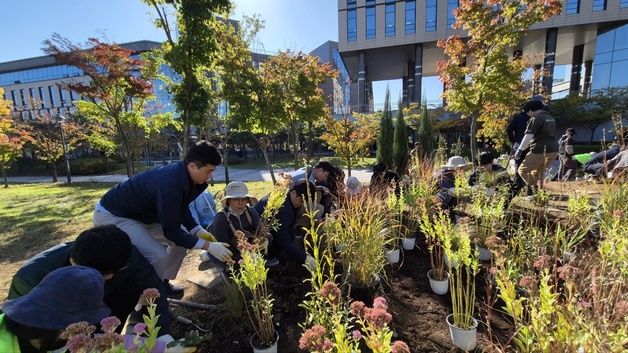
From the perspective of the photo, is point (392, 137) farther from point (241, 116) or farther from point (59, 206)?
point (59, 206)

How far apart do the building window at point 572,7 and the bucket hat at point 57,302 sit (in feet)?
86.9

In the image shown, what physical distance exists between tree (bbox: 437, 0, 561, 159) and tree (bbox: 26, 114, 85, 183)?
14762 millimetres

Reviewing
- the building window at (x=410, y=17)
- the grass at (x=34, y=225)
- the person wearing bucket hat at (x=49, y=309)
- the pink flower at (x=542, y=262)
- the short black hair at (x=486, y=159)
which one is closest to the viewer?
the person wearing bucket hat at (x=49, y=309)

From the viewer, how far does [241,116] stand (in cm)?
665

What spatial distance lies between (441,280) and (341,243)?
759 mm

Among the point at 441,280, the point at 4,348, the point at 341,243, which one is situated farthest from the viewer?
the point at 341,243

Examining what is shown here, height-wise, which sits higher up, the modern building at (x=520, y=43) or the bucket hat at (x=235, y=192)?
the modern building at (x=520, y=43)

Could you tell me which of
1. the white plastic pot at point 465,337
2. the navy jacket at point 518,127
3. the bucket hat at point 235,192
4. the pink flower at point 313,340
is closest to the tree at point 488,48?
the navy jacket at point 518,127

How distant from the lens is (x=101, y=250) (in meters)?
1.46

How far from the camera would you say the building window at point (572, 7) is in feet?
63.1

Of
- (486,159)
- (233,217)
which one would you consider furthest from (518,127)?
(233,217)

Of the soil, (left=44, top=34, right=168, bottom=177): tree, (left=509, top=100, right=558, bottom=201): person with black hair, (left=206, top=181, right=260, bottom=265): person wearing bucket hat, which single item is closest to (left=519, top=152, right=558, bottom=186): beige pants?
(left=509, top=100, right=558, bottom=201): person with black hair

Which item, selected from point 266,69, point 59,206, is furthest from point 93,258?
point 59,206

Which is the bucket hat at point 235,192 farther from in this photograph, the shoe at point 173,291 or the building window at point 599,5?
the building window at point 599,5
